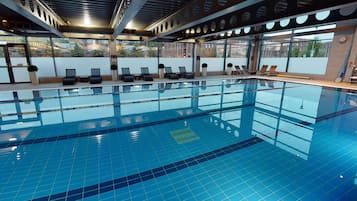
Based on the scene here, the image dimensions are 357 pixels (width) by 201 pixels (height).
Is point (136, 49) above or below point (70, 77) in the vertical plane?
above

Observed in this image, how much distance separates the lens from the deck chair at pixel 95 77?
30.4 feet

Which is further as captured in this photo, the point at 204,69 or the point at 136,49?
the point at 204,69

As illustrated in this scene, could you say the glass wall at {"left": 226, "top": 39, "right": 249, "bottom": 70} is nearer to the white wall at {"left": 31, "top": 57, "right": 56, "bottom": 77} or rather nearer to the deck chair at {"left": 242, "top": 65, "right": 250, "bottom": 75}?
the deck chair at {"left": 242, "top": 65, "right": 250, "bottom": 75}

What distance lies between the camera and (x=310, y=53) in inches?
468

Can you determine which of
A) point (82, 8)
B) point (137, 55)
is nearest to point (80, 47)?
point (137, 55)

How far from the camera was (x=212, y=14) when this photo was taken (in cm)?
425

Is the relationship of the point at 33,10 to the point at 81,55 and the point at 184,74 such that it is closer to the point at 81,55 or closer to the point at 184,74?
the point at 81,55

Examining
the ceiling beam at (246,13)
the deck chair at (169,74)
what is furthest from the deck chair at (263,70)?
the ceiling beam at (246,13)

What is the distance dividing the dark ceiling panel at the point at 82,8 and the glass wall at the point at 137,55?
3775mm

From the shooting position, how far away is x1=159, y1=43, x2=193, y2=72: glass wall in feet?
40.6

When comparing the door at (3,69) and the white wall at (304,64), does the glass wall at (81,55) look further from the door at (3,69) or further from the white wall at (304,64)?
the white wall at (304,64)

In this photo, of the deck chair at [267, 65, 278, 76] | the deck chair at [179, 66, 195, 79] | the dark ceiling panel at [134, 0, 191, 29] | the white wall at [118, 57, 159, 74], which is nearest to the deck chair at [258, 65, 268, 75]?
the deck chair at [267, 65, 278, 76]

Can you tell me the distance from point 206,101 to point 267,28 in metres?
3.63

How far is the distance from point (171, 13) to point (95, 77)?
562cm
